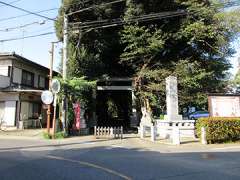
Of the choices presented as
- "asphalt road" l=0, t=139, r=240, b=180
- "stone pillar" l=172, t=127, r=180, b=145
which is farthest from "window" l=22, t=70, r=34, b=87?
"asphalt road" l=0, t=139, r=240, b=180

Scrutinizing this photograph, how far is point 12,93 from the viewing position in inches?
1124

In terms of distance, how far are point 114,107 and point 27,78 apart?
9.09 meters

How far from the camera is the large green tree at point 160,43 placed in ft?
87.6

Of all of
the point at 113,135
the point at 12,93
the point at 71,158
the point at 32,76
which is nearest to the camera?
the point at 71,158

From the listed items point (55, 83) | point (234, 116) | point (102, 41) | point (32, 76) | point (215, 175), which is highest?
point (102, 41)

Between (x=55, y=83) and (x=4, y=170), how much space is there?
12.2 meters

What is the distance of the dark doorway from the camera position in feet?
108

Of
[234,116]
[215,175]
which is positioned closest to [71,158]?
[215,175]

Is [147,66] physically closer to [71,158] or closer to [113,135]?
[113,135]

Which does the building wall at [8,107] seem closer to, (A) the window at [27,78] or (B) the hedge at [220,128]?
(A) the window at [27,78]

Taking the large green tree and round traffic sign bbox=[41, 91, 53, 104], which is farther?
the large green tree

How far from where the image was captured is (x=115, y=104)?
109 feet

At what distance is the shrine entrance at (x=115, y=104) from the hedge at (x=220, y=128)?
42.6 ft

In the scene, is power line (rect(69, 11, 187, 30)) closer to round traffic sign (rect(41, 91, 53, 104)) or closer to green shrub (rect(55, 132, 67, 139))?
round traffic sign (rect(41, 91, 53, 104))
